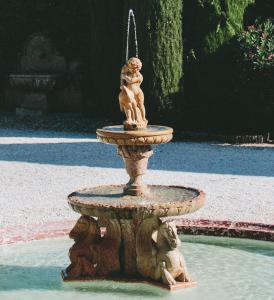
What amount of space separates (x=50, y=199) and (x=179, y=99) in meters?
5.97

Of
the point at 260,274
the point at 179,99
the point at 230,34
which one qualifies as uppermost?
the point at 230,34

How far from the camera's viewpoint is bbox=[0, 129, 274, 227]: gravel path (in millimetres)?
8562

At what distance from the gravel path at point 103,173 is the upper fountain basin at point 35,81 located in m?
3.09

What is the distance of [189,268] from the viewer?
254 inches

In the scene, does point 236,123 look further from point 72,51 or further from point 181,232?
point 181,232

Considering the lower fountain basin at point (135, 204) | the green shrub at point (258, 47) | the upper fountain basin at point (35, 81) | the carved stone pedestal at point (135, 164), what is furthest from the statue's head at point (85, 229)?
the upper fountain basin at point (35, 81)

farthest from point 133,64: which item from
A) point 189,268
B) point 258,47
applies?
point 258,47

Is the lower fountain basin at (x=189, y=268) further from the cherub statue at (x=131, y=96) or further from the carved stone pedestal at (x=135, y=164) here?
the cherub statue at (x=131, y=96)

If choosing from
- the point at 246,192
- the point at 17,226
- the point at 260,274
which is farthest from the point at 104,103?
the point at 260,274

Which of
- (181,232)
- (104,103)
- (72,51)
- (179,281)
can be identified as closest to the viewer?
(179,281)

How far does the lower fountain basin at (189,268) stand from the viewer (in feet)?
18.7

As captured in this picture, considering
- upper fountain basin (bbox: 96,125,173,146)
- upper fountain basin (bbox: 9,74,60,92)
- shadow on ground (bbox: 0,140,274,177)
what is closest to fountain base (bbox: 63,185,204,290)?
upper fountain basin (bbox: 96,125,173,146)

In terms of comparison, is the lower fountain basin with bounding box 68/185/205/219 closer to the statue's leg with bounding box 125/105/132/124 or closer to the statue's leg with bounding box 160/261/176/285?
the statue's leg with bounding box 160/261/176/285

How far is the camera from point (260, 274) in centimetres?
627
